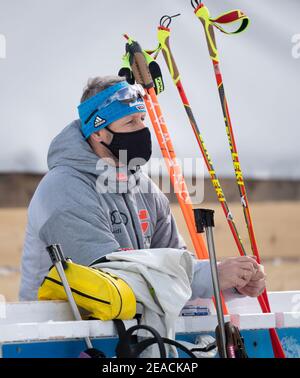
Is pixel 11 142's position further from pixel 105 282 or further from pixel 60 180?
pixel 105 282

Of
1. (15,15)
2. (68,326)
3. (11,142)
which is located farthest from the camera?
(11,142)

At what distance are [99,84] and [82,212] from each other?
53cm

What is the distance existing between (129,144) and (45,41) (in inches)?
61.4

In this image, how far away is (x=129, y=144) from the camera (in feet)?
10.5

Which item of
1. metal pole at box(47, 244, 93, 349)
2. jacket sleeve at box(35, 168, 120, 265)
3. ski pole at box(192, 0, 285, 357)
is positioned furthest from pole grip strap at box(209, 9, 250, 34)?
metal pole at box(47, 244, 93, 349)

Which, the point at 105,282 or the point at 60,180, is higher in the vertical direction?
→ the point at 60,180

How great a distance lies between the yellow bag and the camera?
2.49 meters

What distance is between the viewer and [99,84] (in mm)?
3326

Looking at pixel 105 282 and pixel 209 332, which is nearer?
pixel 105 282

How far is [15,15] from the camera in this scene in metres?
4.55

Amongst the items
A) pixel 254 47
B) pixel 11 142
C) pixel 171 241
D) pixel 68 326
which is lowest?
pixel 68 326

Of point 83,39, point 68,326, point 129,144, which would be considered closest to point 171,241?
point 129,144

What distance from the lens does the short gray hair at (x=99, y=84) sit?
3.31 m

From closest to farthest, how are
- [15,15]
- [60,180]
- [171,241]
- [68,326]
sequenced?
[68,326]
[60,180]
[171,241]
[15,15]
